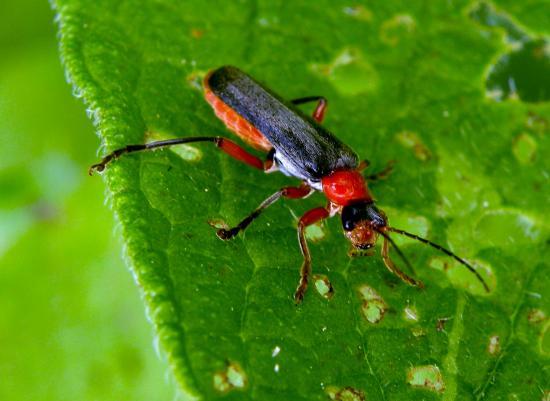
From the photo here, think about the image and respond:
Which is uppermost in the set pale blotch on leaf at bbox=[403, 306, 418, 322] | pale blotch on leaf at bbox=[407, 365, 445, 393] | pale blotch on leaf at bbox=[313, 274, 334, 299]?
pale blotch on leaf at bbox=[313, 274, 334, 299]

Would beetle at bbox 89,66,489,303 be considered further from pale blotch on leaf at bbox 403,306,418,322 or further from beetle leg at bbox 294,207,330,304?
pale blotch on leaf at bbox 403,306,418,322

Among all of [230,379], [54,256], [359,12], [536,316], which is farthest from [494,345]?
[54,256]

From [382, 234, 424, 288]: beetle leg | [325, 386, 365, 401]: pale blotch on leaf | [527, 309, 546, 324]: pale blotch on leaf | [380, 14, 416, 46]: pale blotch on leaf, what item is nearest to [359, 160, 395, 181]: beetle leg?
Result: [382, 234, 424, 288]: beetle leg

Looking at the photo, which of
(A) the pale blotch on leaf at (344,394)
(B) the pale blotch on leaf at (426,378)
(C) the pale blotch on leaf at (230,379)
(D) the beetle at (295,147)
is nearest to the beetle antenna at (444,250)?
(D) the beetle at (295,147)

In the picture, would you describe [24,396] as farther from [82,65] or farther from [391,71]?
[391,71]

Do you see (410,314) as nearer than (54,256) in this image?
Yes

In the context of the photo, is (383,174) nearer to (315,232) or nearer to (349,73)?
(315,232)
